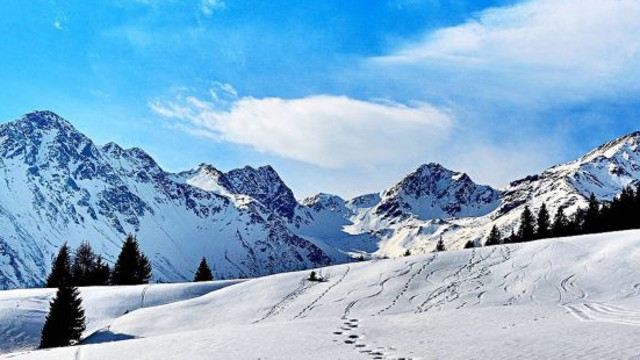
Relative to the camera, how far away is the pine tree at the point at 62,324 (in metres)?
43.5

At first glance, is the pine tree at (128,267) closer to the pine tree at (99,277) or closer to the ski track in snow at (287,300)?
the pine tree at (99,277)

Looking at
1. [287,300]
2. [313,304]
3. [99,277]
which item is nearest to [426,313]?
[313,304]

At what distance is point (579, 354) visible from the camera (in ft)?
56.9

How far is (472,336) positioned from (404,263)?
2965 cm

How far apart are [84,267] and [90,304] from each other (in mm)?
38344

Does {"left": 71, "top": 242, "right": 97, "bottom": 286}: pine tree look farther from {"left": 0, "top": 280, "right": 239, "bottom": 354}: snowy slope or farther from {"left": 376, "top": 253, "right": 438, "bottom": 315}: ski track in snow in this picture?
{"left": 376, "top": 253, "right": 438, "bottom": 315}: ski track in snow

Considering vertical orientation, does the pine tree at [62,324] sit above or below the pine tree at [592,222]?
below

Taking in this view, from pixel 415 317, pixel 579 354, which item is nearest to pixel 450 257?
pixel 415 317

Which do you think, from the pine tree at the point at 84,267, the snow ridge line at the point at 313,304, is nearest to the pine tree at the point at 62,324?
the snow ridge line at the point at 313,304

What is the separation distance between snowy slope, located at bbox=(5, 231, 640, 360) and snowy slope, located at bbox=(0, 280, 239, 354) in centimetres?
485

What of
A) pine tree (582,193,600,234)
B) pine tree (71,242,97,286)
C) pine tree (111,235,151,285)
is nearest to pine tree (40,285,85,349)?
pine tree (111,235,151,285)

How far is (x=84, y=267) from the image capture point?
296ft

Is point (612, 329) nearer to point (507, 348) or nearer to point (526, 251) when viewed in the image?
point (507, 348)

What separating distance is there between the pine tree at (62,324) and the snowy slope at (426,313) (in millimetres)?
2322
